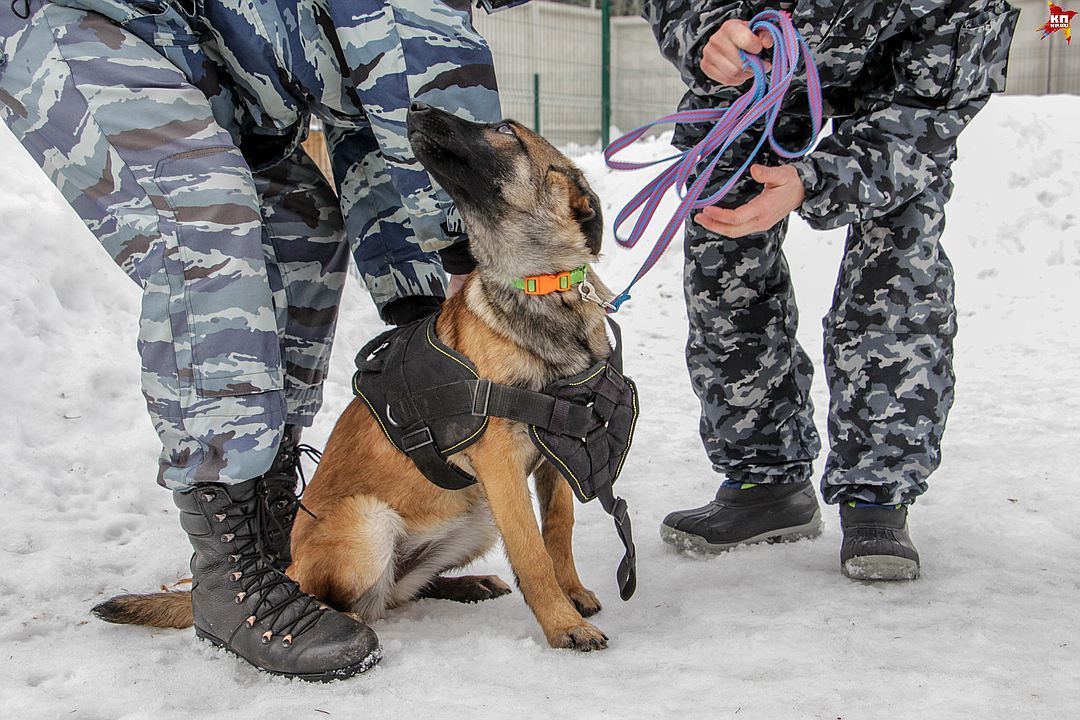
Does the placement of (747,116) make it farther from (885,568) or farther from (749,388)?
(885,568)

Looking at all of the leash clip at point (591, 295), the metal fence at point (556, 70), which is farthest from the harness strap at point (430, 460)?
the metal fence at point (556, 70)

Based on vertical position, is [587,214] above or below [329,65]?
below

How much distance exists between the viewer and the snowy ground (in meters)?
1.89

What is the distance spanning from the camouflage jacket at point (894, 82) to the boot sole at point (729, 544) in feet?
3.35

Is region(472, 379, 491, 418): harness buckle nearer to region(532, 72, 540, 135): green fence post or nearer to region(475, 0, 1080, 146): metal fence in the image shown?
region(475, 0, 1080, 146): metal fence

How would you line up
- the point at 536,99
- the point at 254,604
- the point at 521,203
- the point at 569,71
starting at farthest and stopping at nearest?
the point at 569,71 < the point at 536,99 < the point at 521,203 < the point at 254,604

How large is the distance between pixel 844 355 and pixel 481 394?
3.78 feet

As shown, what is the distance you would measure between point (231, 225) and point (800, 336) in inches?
204

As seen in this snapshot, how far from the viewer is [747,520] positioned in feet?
9.68

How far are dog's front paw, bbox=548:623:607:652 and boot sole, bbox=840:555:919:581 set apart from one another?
2.66 ft

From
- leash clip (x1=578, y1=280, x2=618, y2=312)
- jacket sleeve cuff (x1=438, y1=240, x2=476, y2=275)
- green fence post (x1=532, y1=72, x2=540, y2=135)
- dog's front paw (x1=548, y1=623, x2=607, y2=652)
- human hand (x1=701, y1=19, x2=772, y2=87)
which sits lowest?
dog's front paw (x1=548, y1=623, x2=607, y2=652)

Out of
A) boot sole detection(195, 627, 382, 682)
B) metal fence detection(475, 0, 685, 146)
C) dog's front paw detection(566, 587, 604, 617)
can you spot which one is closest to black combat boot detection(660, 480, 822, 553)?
dog's front paw detection(566, 587, 604, 617)

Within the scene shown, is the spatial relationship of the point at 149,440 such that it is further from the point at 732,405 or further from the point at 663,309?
the point at 663,309

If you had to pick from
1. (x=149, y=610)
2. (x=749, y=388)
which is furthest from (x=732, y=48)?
(x=149, y=610)
